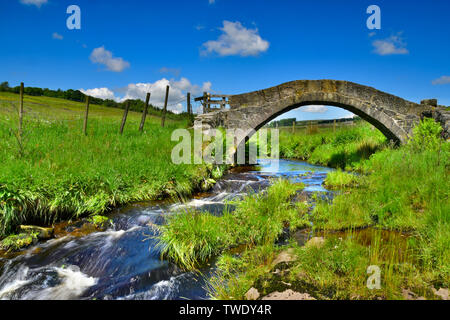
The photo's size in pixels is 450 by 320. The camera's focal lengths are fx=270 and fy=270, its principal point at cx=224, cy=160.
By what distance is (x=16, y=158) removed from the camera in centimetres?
690

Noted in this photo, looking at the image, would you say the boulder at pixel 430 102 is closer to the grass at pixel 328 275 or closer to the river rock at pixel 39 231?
the grass at pixel 328 275

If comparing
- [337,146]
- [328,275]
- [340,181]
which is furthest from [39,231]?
[337,146]

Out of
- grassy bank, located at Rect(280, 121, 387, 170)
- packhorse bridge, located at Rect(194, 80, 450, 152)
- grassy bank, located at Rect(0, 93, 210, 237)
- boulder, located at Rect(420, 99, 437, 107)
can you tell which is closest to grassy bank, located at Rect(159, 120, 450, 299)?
grassy bank, located at Rect(0, 93, 210, 237)

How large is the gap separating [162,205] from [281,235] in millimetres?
Answer: 3497

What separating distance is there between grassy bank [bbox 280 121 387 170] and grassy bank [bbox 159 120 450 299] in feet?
20.1

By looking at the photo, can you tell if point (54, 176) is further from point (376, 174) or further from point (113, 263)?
point (376, 174)

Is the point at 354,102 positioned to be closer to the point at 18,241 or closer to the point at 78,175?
the point at 78,175

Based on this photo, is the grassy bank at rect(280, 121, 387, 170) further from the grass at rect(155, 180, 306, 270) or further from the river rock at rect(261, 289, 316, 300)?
the river rock at rect(261, 289, 316, 300)

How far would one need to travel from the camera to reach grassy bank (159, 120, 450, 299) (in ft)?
9.54

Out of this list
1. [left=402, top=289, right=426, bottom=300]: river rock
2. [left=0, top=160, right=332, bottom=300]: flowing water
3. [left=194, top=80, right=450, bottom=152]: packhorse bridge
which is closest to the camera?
[left=402, top=289, right=426, bottom=300]: river rock

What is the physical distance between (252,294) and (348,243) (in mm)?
1445

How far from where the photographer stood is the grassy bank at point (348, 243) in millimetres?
2908

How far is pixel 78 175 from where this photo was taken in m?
6.46

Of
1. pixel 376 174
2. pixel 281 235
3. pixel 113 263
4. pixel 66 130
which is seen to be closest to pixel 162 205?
pixel 113 263
